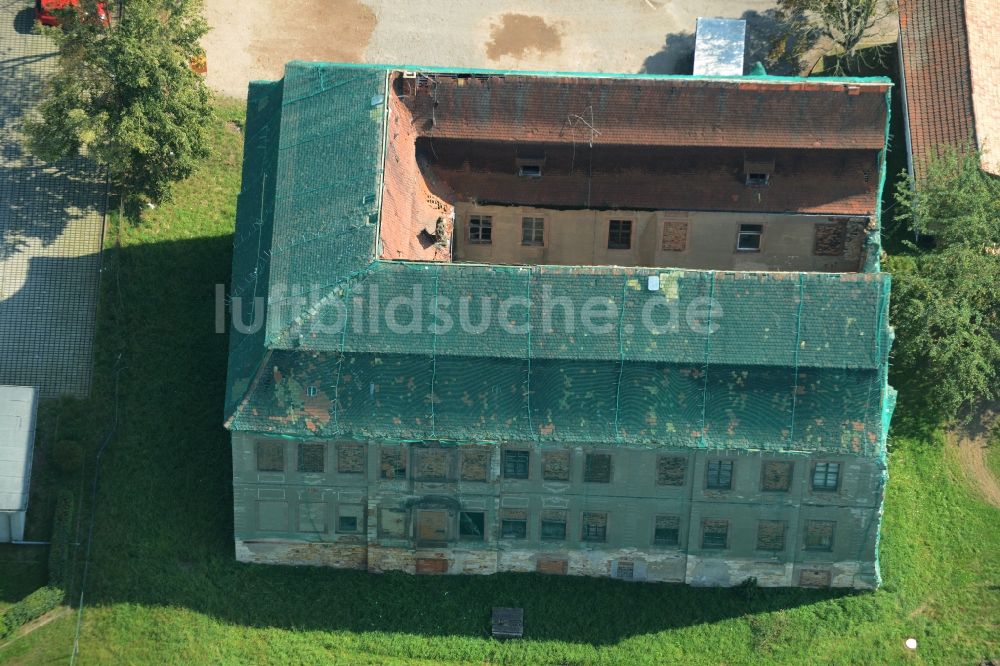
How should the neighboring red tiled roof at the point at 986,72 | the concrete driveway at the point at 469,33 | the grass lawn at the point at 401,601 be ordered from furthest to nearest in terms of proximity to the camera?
the concrete driveway at the point at 469,33 → the neighboring red tiled roof at the point at 986,72 → the grass lawn at the point at 401,601

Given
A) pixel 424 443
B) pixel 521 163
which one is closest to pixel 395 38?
pixel 521 163

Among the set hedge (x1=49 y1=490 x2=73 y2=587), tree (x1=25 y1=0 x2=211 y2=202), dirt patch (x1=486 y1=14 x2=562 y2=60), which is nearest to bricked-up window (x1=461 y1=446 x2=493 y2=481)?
hedge (x1=49 y1=490 x2=73 y2=587)

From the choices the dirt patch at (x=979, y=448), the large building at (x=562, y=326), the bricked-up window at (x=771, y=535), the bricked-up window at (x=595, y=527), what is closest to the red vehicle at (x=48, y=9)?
the large building at (x=562, y=326)

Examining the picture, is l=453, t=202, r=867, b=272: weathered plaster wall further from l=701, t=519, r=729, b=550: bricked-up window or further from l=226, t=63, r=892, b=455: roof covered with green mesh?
l=701, t=519, r=729, b=550: bricked-up window

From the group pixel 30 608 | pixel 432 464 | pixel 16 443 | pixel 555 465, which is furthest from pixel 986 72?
pixel 30 608

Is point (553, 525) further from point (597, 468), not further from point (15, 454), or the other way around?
point (15, 454)

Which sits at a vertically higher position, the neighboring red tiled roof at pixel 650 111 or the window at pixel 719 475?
the neighboring red tiled roof at pixel 650 111

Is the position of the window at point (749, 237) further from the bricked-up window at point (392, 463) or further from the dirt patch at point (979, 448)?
the bricked-up window at point (392, 463)
